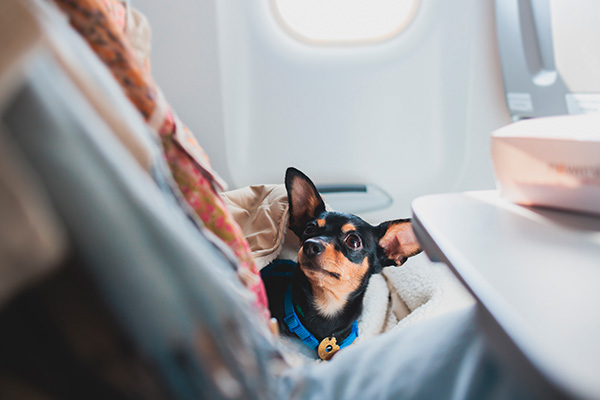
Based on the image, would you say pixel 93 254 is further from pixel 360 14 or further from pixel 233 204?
pixel 360 14

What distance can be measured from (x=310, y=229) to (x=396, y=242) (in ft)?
0.98

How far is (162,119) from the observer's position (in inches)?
17.0

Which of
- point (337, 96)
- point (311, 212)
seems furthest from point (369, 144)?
point (311, 212)

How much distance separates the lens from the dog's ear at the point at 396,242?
127 centimetres

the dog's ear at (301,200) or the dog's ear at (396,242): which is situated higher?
the dog's ear at (301,200)

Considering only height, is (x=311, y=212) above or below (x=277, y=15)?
below

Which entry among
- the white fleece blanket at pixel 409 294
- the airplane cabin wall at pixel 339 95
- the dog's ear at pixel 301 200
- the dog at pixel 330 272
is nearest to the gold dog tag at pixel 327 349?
the dog at pixel 330 272

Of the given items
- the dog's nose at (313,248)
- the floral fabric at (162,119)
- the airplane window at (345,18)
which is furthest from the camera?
the airplane window at (345,18)

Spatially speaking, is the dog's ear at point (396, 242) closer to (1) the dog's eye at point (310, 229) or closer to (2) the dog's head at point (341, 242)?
(2) the dog's head at point (341, 242)

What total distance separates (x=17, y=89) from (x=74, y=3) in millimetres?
171

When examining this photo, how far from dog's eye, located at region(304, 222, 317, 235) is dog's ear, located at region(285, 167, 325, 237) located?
7cm

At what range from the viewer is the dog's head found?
1.25m

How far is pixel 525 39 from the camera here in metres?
1.45

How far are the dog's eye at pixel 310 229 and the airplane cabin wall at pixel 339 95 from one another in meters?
0.36
